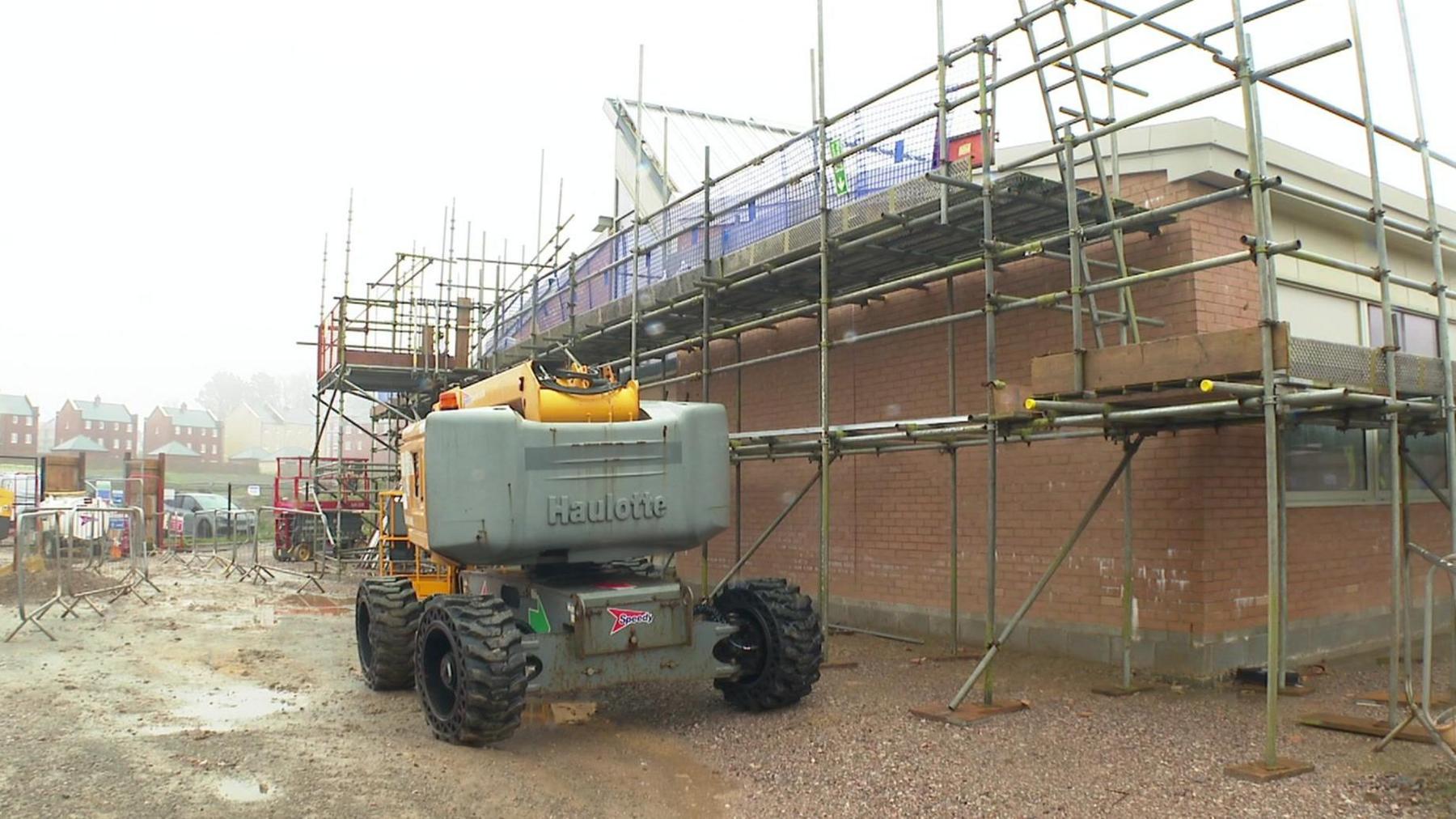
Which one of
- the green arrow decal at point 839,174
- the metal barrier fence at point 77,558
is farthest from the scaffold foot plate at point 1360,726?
the metal barrier fence at point 77,558

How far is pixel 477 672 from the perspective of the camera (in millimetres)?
5961

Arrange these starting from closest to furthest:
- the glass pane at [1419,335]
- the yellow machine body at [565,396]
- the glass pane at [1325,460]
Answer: the yellow machine body at [565,396], the glass pane at [1325,460], the glass pane at [1419,335]

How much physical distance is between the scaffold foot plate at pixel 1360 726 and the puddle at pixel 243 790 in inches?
253

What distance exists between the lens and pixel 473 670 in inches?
235

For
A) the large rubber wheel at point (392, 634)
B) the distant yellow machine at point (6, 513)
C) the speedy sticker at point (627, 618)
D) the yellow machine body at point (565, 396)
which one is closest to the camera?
the speedy sticker at point (627, 618)

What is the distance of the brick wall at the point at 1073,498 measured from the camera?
7.76 meters

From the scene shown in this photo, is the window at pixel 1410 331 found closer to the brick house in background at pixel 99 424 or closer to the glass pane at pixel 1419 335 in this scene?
the glass pane at pixel 1419 335

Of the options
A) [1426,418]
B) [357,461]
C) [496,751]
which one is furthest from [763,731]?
[357,461]

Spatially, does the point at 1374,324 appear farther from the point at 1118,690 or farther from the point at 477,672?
the point at 477,672

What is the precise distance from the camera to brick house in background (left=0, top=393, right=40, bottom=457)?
79250 mm

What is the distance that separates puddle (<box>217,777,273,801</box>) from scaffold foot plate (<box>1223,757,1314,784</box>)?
525 centimetres

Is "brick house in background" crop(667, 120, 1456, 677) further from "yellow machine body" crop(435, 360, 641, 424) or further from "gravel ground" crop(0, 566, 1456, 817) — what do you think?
"yellow machine body" crop(435, 360, 641, 424)

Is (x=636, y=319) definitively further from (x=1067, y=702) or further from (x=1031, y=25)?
(x=1067, y=702)

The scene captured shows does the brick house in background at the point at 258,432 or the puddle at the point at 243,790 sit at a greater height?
the brick house in background at the point at 258,432
